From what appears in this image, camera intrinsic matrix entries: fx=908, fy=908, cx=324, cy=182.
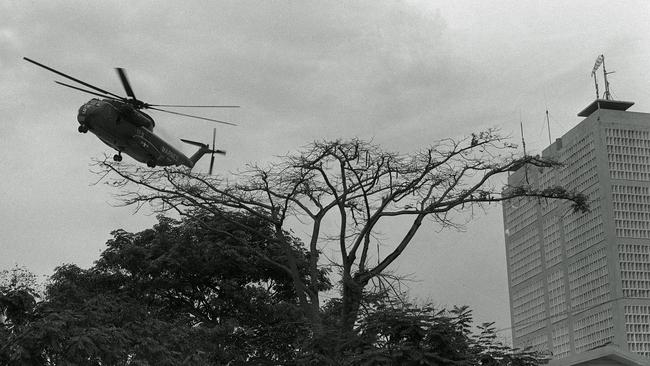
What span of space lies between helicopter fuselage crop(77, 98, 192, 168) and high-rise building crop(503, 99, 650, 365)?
133966 millimetres

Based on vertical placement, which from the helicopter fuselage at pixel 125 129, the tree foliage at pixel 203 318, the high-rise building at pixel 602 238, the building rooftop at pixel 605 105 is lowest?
the tree foliage at pixel 203 318

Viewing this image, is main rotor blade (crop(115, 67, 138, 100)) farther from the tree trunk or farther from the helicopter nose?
the tree trunk

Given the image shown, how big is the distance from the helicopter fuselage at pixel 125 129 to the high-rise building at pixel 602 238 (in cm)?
13397

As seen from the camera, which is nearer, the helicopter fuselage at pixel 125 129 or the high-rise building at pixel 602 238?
the helicopter fuselage at pixel 125 129

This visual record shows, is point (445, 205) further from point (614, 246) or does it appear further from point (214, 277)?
point (614, 246)

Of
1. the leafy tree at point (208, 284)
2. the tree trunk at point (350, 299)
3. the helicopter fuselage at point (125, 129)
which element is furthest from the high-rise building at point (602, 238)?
the tree trunk at point (350, 299)

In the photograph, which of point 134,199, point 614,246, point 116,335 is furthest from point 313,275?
point 614,246

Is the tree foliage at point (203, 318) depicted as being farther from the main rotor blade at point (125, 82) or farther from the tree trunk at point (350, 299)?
the main rotor blade at point (125, 82)

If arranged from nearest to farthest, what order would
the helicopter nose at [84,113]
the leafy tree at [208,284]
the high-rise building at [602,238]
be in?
the helicopter nose at [84,113], the leafy tree at [208,284], the high-rise building at [602,238]

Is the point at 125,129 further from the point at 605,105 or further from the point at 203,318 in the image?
the point at 605,105

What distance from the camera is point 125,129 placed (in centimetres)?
2747

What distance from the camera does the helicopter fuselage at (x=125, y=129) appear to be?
26766 mm

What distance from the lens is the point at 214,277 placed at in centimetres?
3344

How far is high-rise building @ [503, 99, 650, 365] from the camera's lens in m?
160
